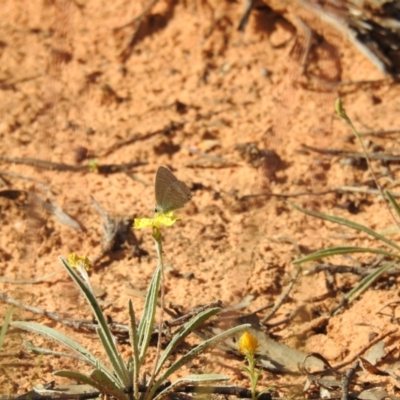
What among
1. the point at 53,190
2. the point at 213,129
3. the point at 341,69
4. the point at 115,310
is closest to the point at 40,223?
the point at 53,190

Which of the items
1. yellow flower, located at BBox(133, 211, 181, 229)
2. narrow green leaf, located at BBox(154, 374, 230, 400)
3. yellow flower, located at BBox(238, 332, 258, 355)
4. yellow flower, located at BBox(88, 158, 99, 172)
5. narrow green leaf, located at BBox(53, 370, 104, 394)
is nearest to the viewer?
narrow green leaf, located at BBox(53, 370, 104, 394)

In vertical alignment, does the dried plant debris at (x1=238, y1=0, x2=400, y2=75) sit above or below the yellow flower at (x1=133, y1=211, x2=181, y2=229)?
above

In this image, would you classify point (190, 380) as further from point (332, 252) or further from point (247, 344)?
point (332, 252)

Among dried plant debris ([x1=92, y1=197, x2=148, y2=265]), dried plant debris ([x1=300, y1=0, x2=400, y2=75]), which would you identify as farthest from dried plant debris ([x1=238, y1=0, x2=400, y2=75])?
dried plant debris ([x1=92, y1=197, x2=148, y2=265])

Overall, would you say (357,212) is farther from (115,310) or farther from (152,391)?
(152,391)

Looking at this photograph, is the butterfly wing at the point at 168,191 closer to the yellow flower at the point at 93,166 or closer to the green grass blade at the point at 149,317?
the green grass blade at the point at 149,317

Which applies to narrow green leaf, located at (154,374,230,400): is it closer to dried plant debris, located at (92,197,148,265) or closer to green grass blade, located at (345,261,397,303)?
green grass blade, located at (345,261,397,303)
